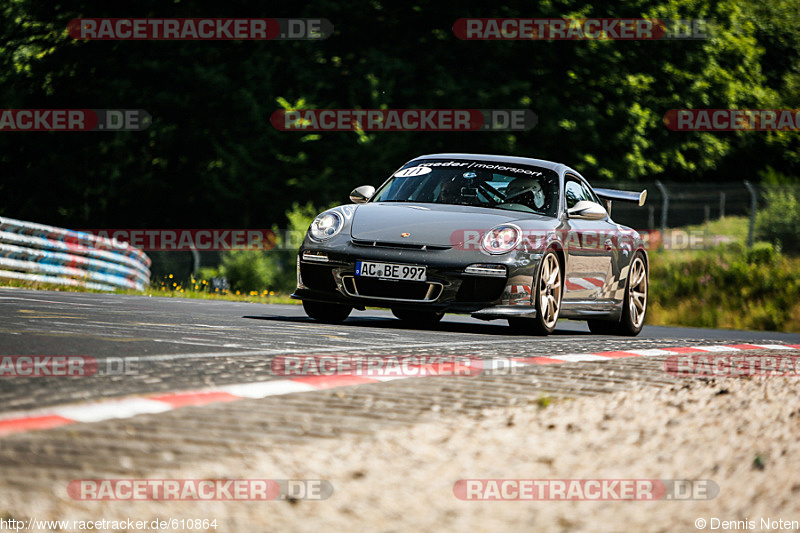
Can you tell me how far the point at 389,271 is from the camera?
10406 millimetres

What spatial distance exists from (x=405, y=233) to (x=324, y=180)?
62.1 ft

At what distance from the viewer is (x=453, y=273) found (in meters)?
10.3

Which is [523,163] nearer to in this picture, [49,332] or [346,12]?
[49,332]

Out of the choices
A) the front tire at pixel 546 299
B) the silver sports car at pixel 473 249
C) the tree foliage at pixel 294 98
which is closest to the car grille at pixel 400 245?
the silver sports car at pixel 473 249

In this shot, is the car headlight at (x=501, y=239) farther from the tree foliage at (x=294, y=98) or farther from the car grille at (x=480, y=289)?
the tree foliage at (x=294, y=98)

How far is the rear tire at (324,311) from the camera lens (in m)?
11.4

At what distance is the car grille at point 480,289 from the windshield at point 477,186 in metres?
1.26

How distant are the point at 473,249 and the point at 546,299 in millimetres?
872

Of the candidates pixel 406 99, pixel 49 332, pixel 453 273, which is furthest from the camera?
pixel 406 99

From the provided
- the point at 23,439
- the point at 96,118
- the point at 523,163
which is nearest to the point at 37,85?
the point at 96,118
